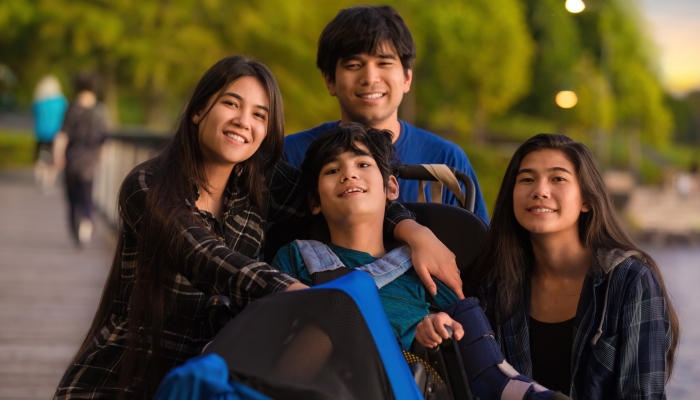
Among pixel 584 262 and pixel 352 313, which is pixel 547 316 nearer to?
pixel 584 262

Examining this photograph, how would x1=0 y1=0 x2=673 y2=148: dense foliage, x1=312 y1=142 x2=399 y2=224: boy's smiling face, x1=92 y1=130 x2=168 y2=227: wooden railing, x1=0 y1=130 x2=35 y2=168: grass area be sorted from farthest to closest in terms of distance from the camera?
x1=0 y1=0 x2=673 y2=148: dense foliage, x1=0 y1=130 x2=35 y2=168: grass area, x1=92 y1=130 x2=168 y2=227: wooden railing, x1=312 y1=142 x2=399 y2=224: boy's smiling face

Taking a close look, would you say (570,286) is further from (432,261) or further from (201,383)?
(201,383)

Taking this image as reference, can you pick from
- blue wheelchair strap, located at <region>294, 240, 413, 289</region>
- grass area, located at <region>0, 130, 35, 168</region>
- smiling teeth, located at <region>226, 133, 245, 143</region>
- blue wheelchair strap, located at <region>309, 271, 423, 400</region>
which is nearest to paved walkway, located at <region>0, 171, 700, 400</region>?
blue wheelchair strap, located at <region>294, 240, 413, 289</region>

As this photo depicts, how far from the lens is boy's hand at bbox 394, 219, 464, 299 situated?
2760 mm

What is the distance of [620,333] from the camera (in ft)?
8.40

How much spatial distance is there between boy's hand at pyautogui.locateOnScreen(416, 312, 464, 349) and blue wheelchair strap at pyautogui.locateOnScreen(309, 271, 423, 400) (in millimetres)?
225

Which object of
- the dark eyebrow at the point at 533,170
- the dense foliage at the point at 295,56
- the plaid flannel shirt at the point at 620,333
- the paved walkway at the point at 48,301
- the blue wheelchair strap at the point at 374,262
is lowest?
the paved walkway at the point at 48,301

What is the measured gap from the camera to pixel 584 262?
9.18 ft

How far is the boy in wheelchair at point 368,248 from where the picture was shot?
2594 millimetres

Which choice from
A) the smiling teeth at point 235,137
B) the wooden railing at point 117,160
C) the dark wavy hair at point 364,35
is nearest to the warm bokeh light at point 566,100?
the dark wavy hair at point 364,35

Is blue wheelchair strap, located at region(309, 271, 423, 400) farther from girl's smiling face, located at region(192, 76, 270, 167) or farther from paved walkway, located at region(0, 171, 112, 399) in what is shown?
paved walkway, located at region(0, 171, 112, 399)

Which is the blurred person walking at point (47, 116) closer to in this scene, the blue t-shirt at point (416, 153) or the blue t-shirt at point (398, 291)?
the blue t-shirt at point (416, 153)

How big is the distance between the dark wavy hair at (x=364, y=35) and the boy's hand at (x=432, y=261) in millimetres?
903

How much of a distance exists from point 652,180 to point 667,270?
24.0 m
